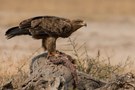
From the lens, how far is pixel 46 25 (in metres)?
11.5

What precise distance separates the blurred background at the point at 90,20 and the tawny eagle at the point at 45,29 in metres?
6.93

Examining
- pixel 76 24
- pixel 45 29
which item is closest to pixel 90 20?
pixel 76 24

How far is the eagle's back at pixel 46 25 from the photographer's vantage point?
1151 centimetres

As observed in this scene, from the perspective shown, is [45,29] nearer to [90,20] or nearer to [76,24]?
[76,24]

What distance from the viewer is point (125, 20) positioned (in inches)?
1236

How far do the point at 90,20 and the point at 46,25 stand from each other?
1907 centimetres

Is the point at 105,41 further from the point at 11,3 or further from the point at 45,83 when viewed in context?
the point at 45,83

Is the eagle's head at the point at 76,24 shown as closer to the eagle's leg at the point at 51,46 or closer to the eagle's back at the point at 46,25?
the eagle's back at the point at 46,25

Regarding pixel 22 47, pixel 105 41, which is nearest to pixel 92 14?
pixel 105 41

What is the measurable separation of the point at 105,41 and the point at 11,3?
11951mm

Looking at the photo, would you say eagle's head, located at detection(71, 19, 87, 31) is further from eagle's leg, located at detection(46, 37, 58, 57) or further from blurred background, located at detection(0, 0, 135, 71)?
blurred background, located at detection(0, 0, 135, 71)

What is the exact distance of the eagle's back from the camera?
11.5 m

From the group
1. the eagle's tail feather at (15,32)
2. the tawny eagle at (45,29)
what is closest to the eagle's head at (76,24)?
the tawny eagle at (45,29)

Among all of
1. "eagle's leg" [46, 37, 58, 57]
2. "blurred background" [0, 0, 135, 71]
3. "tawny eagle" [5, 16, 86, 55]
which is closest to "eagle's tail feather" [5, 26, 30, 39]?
"tawny eagle" [5, 16, 86, 55]
